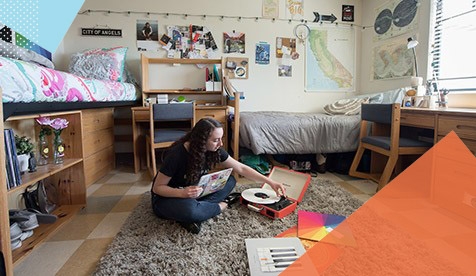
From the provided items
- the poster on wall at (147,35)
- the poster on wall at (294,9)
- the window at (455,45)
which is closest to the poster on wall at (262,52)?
the poster on wall at (294,9)

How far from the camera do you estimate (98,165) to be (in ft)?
8.20

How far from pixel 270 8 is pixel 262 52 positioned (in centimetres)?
54

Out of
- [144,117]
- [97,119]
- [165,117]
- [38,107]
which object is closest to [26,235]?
[38,107]

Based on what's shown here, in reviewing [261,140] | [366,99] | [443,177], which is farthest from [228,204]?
[366,99]

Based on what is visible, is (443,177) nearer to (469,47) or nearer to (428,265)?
(428,265)

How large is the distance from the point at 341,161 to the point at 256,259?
1.82 m

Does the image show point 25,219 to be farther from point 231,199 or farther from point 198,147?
point 231,199

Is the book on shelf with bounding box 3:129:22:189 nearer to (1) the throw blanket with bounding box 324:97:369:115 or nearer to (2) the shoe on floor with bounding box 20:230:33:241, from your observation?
(2) the shoe on floor with bounding box 20:230:33:241

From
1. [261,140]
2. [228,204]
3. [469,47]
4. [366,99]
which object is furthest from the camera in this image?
[366,99]

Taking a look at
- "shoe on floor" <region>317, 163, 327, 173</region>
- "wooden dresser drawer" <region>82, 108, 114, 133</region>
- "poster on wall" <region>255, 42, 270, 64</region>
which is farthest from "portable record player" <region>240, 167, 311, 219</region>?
"poster on wall" <region>255, 42, 270, 64</region>

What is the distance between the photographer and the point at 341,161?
272cm

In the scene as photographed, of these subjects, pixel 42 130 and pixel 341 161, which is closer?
pixel 42 130

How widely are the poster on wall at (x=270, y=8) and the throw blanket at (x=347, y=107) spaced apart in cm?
135

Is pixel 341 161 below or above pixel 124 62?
below
